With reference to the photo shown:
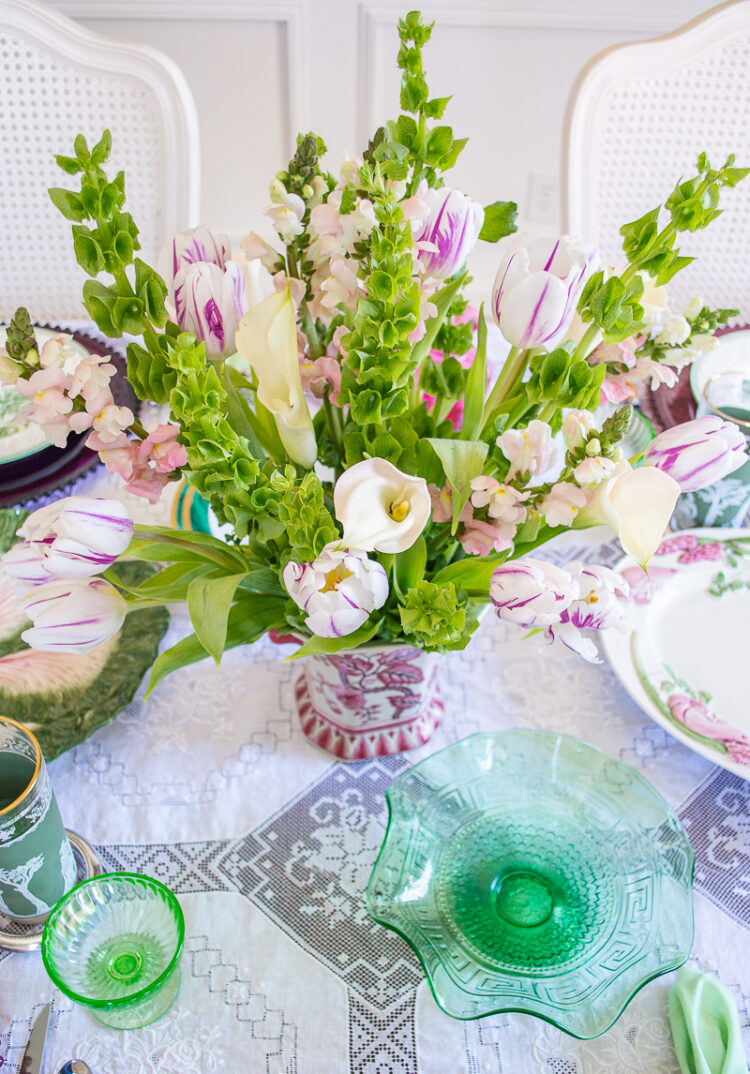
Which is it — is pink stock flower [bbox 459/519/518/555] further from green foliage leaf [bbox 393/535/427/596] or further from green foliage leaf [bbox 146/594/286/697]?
green foliage leaf [bbox 146/594/286/697]

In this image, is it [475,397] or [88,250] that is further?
[475,397]

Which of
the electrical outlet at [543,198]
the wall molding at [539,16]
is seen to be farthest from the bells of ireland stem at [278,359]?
the electrical outlet at [543,198]

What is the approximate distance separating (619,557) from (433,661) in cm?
29

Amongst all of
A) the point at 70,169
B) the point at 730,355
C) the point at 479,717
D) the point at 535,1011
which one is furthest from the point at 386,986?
the point at 730,355

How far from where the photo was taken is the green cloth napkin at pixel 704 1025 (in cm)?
50

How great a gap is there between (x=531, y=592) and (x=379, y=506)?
9 centimetres

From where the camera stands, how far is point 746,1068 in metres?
0.50

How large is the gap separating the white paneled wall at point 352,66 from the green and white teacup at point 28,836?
153 centimetres

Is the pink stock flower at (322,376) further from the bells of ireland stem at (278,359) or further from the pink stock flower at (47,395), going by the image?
the pink stock flower at (47,395)

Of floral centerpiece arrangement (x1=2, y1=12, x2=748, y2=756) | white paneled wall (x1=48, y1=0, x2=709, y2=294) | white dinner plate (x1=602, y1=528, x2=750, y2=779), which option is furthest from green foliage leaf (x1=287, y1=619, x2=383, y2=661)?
white paneled wall (x1=48, y1=0, x2=709, y2=294)

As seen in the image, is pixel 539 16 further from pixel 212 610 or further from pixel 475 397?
pixel 212 610

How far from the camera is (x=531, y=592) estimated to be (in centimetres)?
43

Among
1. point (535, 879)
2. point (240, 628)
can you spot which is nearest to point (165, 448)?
point (240, 628)

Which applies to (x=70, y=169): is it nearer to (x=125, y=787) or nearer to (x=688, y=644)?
(x=125, y=787)
